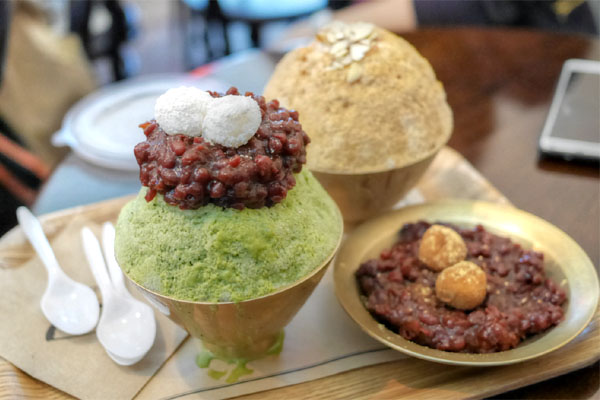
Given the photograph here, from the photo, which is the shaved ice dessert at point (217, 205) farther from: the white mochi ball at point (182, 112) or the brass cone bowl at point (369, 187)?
the brass cone bowl at point (369, 187)

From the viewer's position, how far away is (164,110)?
2.55ft

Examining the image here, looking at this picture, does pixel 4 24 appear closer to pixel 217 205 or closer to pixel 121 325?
pixel 121 325

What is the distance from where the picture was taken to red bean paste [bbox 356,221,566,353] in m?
0.88

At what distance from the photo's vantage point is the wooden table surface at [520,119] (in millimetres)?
1227

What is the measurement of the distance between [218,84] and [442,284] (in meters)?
1.07

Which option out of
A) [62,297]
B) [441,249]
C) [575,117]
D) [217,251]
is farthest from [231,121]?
[575,117]

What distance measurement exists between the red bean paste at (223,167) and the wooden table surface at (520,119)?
0.54 metres

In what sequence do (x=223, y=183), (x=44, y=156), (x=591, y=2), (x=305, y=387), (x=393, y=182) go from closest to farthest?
(x=223, y=183) < (x=305, y=387) < (x=393, y=182) < (x=44, y=156) < (x=591, y=2)

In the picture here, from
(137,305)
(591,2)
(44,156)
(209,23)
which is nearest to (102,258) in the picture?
(137,305)

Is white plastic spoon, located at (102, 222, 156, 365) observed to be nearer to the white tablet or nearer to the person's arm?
the white tablet

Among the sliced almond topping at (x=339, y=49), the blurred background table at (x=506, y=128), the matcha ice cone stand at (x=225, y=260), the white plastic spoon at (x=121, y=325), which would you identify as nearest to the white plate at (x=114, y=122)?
the blurred background table at (x=506, y=128)

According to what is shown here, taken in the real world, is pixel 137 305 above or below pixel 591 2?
above

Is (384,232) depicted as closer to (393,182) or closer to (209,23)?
(393,182)

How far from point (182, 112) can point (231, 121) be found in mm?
77
